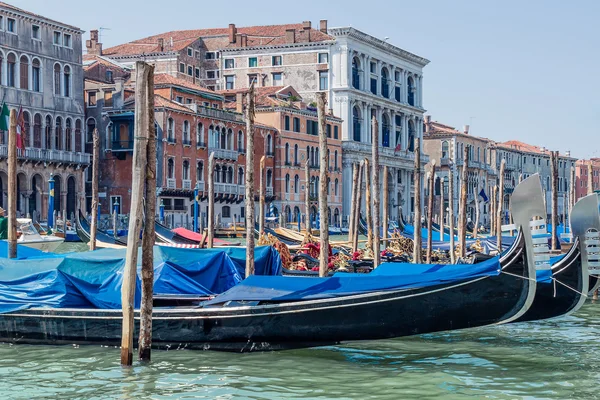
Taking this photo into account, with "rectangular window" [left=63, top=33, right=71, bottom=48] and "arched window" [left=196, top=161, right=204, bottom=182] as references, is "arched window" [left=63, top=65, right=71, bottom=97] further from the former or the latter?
"arched window" [left=196, top=161, right=204, bottom=182]

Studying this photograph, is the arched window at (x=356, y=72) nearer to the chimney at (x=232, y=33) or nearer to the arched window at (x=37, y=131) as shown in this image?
the chimney at (x=232, y=33)

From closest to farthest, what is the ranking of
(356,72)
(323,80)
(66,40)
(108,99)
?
(66,40)
(108,99)
(323,80)
(356,72)

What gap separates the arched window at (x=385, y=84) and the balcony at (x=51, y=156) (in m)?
19.5

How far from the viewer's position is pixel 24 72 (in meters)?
28.0

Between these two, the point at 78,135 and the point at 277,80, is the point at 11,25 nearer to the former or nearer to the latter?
the point at 78,135

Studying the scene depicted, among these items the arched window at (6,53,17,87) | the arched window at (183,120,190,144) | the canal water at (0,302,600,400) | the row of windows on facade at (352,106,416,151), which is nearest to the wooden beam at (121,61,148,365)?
the canal water at (0,302,600,400)

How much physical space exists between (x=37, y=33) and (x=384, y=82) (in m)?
21.5

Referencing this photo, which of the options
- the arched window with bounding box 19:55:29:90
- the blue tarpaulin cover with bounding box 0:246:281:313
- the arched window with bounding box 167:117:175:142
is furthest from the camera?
the arched window with bounding box 167:117:175:142

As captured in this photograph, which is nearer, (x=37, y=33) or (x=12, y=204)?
(x=12, y=204)

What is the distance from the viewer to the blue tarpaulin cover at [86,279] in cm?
841

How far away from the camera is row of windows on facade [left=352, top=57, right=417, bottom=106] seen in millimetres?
43344

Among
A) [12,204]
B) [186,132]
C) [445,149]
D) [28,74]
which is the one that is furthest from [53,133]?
[445,149]

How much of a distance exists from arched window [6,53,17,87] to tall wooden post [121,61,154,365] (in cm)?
2127

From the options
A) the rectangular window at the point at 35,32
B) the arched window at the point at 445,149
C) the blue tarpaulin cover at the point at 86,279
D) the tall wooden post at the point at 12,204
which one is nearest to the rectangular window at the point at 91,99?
the rectangular window at the point at 35,32
